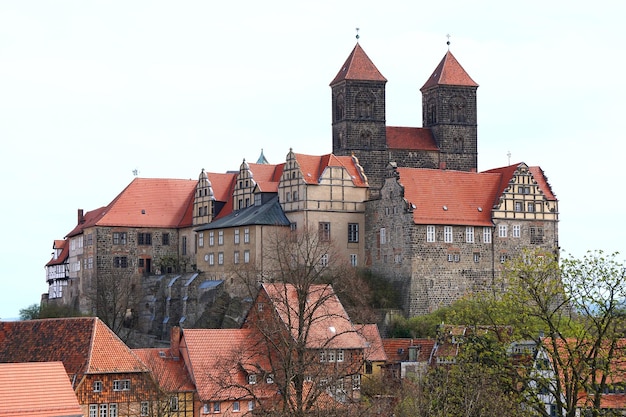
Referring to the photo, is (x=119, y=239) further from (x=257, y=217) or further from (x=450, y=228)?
(x=450, y=228)

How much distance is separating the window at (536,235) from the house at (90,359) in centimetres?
3136

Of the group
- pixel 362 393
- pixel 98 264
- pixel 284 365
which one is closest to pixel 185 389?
pixel 362 393

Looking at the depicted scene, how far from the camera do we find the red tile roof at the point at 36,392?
5425 centimetres

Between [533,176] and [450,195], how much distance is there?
5.86 meters

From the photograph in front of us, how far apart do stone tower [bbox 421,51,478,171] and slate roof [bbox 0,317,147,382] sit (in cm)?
4107

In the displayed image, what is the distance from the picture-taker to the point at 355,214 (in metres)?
89.0

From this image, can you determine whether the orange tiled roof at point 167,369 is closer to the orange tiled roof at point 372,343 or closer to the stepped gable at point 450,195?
the orange tiled roof at point 372,343

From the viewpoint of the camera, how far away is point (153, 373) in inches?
2443

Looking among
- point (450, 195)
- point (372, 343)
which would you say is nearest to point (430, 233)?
point (450, 195)

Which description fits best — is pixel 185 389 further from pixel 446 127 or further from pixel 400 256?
pixel 446 127

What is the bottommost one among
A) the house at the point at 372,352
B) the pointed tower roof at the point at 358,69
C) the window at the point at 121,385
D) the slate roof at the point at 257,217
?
the window at the point at 121,385

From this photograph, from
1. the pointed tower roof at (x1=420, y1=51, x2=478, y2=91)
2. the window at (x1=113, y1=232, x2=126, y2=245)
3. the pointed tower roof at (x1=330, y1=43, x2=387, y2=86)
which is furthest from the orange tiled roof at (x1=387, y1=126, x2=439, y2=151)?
the window at (x1=113, y1=232, x2=126, y2=245)

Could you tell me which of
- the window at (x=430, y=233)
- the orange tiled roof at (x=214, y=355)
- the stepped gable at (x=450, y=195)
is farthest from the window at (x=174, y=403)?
the window at (x=430, y=233)

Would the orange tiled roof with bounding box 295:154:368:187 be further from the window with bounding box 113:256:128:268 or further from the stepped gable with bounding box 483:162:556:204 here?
the window with bounding box 113:256:128:268
